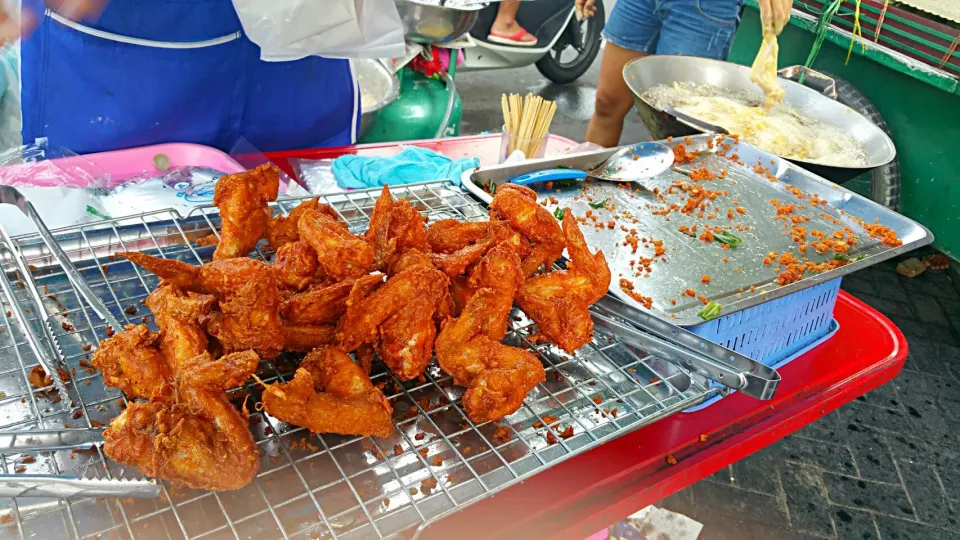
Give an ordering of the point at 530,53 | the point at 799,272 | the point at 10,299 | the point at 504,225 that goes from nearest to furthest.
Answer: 1. the point at 10,299
2. the point at 504,225
3. the point at 799,272
4. the point at 530,53

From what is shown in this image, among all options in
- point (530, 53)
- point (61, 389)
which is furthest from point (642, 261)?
point (530, 53)

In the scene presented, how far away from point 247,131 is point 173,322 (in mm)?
2266

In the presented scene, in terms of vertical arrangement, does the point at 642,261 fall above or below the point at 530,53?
above

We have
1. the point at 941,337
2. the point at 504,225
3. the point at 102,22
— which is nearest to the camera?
the point at 504,225

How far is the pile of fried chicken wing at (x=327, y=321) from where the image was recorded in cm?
131

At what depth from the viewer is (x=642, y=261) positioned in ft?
7.04

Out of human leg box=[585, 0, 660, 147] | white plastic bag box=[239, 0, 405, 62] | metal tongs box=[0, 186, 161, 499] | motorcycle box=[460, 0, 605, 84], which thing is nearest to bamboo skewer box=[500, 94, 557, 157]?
white plastic bag box=[239, 0, 405, 62]

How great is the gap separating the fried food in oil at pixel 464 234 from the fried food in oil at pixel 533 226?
0.08 ft

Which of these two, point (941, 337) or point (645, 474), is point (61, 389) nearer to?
point (645, 474)

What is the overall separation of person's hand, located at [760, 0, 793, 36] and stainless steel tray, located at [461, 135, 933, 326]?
0.97 metres

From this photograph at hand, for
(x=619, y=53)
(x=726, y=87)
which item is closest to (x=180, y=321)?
(x=726, y=87)

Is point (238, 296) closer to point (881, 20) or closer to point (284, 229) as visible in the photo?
point (284, 229)

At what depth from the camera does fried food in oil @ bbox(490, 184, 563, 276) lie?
1.88 metres

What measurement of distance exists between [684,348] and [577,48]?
860 cm
